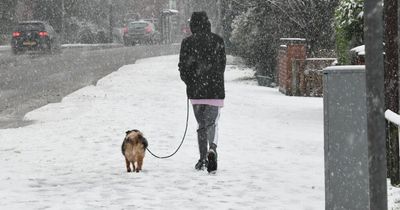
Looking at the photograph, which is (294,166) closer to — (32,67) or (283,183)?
(283,183)

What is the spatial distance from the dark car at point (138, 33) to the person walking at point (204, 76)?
42221 millimetres

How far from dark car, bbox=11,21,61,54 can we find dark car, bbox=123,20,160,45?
618 inches

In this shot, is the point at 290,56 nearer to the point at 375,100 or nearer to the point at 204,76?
the point at 204,76

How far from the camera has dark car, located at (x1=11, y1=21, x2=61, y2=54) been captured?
3353 centimetres

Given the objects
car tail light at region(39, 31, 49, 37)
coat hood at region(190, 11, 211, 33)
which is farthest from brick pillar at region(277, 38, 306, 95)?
car tail light at region(39, 31, 49, 37)

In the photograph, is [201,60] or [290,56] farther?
[290,56]

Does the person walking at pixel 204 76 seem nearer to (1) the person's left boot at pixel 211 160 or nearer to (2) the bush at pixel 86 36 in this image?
(1) the person's left boot at pixel 211 160

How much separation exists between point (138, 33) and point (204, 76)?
43.3m

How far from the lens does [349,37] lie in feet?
32.4

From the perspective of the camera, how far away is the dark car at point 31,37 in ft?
110

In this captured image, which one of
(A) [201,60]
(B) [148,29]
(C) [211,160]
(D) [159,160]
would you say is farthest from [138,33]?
(C) [211,160]

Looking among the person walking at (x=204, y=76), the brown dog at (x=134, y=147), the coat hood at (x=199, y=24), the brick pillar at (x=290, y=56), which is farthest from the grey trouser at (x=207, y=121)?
the brick pillar at (x=290, y=56)

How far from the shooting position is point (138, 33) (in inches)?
1996

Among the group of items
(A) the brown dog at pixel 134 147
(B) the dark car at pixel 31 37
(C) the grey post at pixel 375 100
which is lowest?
(A) the brown dog at pixel 134 147
